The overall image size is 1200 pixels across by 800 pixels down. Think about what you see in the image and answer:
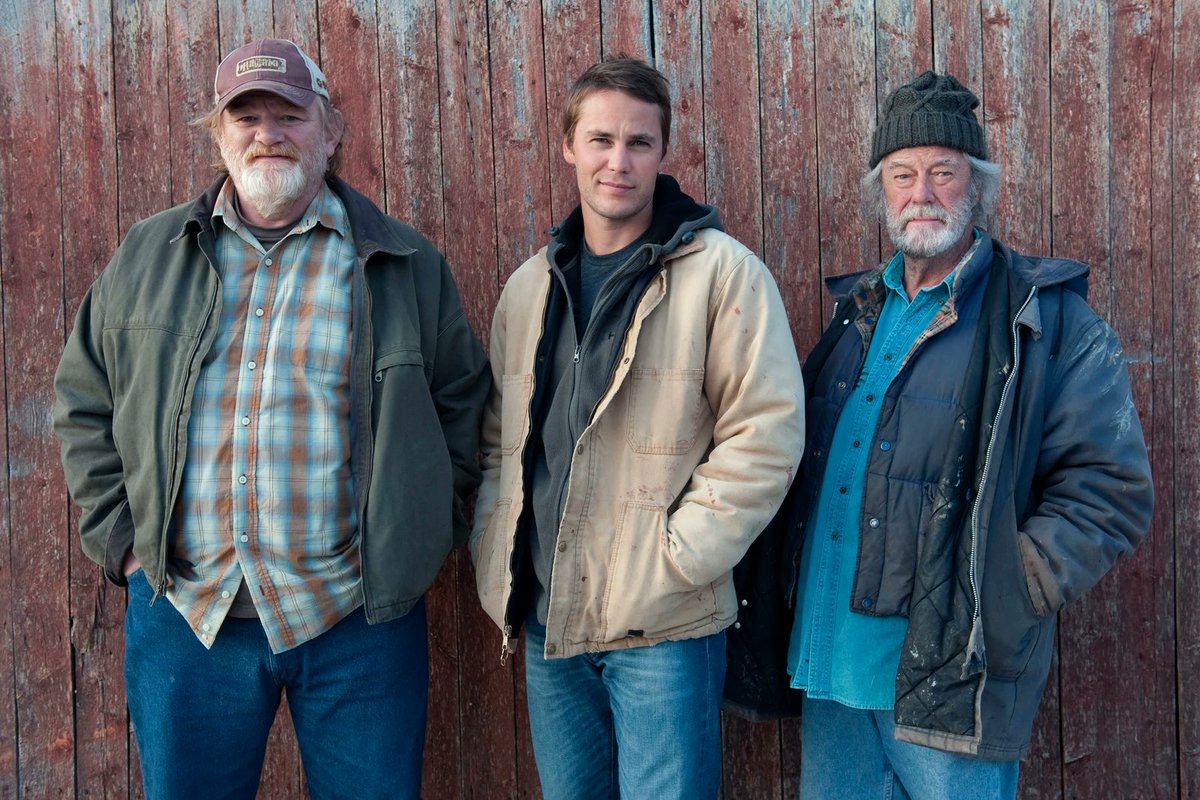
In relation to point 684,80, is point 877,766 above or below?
below

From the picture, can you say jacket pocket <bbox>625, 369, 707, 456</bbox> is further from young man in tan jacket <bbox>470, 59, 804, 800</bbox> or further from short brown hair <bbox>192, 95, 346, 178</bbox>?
short brown hair <bbox>192, 95, 346, 178</bbox>

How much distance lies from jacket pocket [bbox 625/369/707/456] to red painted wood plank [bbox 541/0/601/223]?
38.8 inches

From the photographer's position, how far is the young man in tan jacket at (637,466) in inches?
86.8

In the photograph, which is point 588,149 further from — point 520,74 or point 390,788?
point 390,788

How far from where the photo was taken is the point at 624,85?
2385 mm

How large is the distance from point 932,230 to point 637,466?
96 cm

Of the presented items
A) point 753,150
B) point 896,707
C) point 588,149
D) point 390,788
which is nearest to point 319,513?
point 390,788

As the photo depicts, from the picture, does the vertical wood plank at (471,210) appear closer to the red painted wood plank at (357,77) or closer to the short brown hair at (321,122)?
the red painted wood plank at (357,77)

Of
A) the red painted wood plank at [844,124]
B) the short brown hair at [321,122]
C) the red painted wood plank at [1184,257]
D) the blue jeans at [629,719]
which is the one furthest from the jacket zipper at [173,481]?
the red painted wood plank at [1184,257]

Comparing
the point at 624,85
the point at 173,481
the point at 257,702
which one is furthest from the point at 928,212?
the point at 257,702

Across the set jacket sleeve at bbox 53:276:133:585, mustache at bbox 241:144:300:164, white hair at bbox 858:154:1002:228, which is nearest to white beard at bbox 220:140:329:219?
mustache at bbox 241:144:300:164

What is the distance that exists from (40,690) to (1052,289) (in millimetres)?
3300

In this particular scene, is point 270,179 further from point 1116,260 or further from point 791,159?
point 1116,260

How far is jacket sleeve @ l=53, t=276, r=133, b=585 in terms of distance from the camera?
94.2 inches
